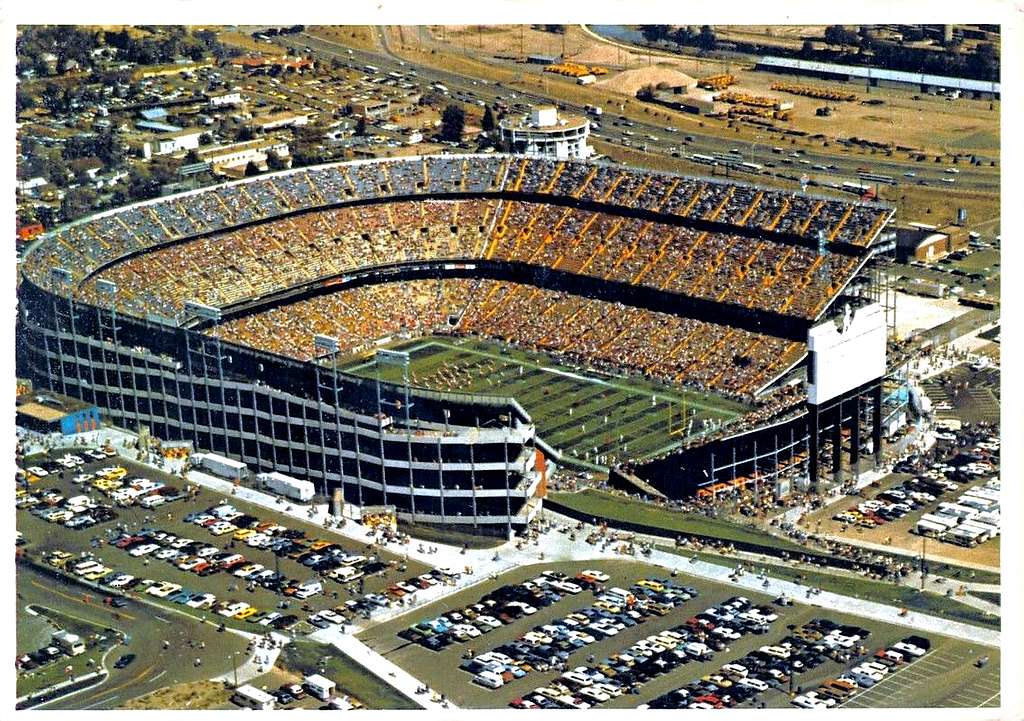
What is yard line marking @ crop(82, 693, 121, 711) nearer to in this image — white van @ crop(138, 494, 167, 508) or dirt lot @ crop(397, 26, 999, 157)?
white van @ crop(138, 494, 167, 508)

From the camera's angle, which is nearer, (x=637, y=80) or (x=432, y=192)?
(x=432, y=192)

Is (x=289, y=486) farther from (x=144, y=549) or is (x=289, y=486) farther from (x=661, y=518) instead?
(x=661, y=518)

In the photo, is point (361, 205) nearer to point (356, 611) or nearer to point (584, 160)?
point (584, 160)

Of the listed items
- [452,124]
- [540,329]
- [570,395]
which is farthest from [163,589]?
[452,124]

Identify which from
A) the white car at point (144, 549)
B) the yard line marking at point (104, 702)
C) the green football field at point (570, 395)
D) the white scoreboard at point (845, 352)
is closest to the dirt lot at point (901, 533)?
the white scoreboard at point (845, 352)
